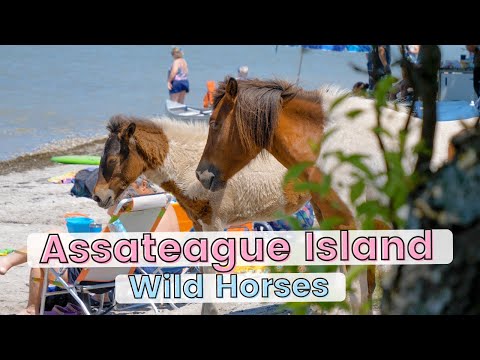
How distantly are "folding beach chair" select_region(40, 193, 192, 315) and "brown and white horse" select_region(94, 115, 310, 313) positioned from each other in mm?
171

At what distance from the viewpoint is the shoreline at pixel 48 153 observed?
13219 millimetres

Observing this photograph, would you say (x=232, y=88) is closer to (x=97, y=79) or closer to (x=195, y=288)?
(x=195, y=288)

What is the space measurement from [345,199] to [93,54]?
26081mm

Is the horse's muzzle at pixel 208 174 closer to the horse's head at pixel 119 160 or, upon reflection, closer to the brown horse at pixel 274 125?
the brown horse at pixel 274 125

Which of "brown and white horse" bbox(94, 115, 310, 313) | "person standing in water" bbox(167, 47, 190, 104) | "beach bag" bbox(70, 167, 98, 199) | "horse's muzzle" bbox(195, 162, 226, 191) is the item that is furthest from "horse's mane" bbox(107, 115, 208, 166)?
"person standing in water" bbox(167, 47, 190, 104)

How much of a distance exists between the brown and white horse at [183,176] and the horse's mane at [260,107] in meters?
0.93

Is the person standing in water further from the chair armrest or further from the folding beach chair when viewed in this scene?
the chair armrest

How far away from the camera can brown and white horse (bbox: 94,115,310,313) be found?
606 cm

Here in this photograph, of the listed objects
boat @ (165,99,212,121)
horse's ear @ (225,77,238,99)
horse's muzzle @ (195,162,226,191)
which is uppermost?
horse's ear @ (225,77,238,99)

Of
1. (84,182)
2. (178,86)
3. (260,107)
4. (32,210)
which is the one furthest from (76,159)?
(260,107)

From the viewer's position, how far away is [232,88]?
5.18 metres
